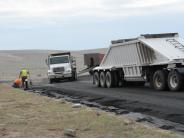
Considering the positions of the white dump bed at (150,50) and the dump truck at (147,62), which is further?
the white dump bed at (150,50)

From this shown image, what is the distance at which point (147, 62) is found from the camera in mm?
26016

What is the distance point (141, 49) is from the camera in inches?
1038

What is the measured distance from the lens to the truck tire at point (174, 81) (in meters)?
23.0

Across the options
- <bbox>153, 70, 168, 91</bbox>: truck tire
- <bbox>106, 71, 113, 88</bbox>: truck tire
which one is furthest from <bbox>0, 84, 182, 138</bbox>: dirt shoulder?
<bbox>106, 71, 113, 88</bbox>: truck tire

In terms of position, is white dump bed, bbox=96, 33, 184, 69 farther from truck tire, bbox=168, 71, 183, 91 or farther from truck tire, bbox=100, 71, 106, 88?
truck tire, bbox=100, 71, 106, 88

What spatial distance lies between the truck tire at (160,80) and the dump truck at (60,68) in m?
20.6

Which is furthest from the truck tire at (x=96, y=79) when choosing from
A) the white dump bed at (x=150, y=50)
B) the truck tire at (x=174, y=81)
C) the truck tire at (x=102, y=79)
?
the truck tire at (x=174, y=81)

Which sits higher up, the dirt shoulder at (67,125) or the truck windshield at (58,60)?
the truck windshield at (58,60)

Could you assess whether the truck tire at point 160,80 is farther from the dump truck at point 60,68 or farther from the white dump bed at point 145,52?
the dump truck at point 60,68

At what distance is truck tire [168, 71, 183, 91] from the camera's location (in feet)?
75.6

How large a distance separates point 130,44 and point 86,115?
Result: 508 inches

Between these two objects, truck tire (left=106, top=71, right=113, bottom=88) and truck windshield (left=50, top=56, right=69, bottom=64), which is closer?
truck tire (left=106, top=71, right=113, bottom=88)

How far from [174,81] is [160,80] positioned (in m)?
1.23

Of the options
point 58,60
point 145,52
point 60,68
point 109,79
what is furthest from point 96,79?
point 58,60
